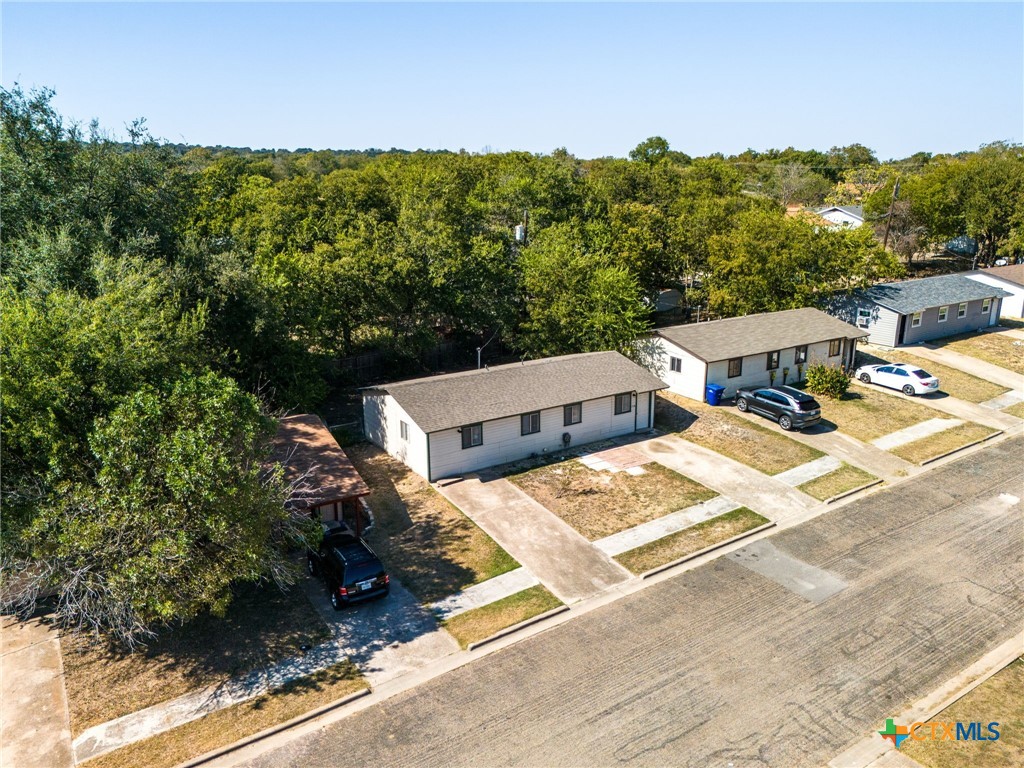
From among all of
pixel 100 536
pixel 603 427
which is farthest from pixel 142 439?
pixel 603 427

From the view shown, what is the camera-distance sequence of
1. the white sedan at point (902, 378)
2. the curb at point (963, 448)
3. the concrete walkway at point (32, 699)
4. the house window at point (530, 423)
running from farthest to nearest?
the white sedan at point (902, 378), the curb at point (963, 448), the house window at point (530, 423), the concrete walkway at point (32, 699)

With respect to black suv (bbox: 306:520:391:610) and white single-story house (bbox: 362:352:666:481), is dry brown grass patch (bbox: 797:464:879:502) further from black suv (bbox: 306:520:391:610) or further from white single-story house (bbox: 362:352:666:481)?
black suv (bbox: 306:520:391:610)

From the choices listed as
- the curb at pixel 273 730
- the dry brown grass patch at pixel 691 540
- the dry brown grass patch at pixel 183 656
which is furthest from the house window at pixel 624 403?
the curb at pixel 273 730

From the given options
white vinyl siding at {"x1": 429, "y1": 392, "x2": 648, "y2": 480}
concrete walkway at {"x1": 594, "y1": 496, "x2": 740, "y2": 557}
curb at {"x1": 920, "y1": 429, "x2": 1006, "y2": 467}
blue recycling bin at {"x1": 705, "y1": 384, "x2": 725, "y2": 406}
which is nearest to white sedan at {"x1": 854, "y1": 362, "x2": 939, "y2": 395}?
curb at {"x1": 920, "y1": 429, "x2": 1006, "y2": 467}

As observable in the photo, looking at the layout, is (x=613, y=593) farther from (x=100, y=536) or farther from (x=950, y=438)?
(x=950, y=438)

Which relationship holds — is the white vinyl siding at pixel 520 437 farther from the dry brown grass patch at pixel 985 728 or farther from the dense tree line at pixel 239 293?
the dry brown grass patch at pixel 985 728

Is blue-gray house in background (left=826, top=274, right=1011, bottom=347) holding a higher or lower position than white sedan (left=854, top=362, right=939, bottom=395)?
higher
